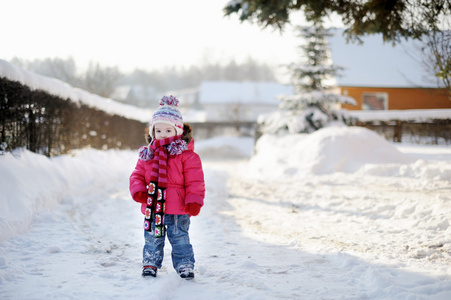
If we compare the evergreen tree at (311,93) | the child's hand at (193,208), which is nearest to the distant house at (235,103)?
the evergreen tree at (311,93)

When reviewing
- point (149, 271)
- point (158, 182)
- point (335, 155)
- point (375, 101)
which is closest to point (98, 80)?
point (375, 101)

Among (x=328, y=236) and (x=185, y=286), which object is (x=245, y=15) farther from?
(x=185, y=286)

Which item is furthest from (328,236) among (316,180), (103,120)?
(103,120)

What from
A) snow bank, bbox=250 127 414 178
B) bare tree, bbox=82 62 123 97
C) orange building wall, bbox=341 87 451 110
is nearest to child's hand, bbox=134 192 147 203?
snow bank, bbox=250 127 414 178

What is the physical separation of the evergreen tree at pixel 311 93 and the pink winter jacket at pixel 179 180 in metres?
13.2

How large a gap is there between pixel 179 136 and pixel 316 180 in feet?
21.5

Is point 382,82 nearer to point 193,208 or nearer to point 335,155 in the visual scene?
point 335,155

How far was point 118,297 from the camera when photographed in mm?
2986

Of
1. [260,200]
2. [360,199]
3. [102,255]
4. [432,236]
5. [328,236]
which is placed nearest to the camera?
[102,255]

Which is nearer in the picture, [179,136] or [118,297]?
[118,297]

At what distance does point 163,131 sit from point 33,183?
328 cm

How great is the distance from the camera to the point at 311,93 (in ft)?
55.0

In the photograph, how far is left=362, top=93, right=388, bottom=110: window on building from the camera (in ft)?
81.6

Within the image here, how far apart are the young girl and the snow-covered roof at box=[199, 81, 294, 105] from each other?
42.5m
